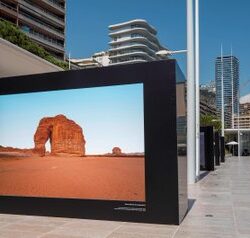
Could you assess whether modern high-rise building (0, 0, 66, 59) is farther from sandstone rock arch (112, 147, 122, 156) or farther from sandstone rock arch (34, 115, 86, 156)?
sandstone rock arch (112, 147, 122, 156)

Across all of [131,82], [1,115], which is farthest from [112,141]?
[1,115]

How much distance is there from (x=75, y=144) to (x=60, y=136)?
1.51ft

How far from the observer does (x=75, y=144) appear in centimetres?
941

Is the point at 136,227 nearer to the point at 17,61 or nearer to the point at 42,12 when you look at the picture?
the point at 17,61

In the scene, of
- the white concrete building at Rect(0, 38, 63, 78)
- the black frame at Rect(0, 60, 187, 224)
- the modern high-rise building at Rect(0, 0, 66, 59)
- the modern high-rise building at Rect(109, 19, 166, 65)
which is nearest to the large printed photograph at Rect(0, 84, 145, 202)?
the black frame at Rect(0, 60, 187, 224)

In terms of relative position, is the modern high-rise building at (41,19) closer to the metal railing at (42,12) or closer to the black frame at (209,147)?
the metal railing at (42,12)

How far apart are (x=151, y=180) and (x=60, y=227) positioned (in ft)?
6.25

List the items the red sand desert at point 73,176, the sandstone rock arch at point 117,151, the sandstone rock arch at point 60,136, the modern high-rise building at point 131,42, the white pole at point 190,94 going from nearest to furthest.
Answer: the red sand desert at point 73,176
the sandstone rock arch at point 117,151
the sandstone rock arch at point 60,136
the white pole at point 190,94
the modern high-rise building at point 131,42

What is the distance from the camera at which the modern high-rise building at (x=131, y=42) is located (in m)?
118

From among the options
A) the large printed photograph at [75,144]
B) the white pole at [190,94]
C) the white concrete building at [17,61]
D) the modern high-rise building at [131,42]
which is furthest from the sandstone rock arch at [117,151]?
the modern high-rise building at [131,42]

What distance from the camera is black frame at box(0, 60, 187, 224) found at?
8508mm

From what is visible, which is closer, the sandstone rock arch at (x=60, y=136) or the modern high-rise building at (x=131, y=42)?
the sandstone rock arch at (x=60, y=136)

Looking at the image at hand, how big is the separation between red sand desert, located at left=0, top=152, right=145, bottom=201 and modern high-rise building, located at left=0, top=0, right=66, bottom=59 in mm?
66232

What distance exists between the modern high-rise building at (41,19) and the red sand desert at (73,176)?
66.2m
